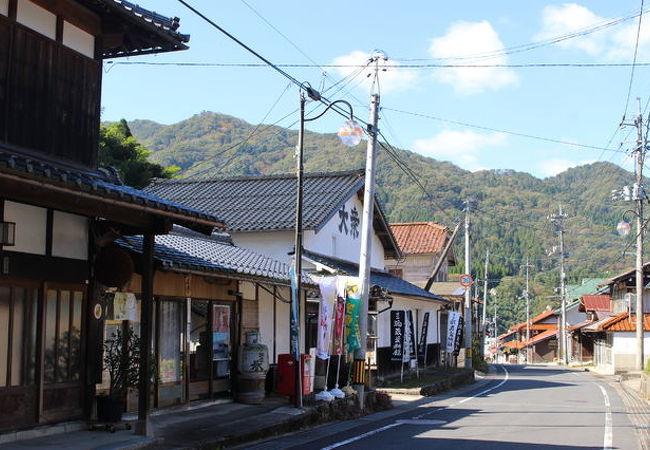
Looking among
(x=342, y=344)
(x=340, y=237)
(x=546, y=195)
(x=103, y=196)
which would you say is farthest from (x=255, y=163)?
(x=103, y=196)

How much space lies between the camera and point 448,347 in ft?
115

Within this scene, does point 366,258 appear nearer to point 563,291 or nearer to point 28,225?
point 28,225

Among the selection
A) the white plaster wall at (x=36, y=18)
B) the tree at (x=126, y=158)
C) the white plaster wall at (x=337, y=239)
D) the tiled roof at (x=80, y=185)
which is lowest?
the tiled roof at (x=80, y=185)

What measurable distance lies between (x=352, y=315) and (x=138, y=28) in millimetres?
9907

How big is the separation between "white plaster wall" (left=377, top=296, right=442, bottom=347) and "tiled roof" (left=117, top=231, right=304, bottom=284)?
350 inches

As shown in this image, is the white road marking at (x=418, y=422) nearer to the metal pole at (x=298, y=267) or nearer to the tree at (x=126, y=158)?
the metal pole at (x=298, y=267)

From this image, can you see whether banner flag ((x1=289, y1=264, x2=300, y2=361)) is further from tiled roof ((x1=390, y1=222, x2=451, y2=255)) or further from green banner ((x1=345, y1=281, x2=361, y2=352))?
tiled roof ((x1=390, y1=222, x2=451, y2=255))

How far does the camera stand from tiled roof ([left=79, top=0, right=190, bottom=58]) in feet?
40.8

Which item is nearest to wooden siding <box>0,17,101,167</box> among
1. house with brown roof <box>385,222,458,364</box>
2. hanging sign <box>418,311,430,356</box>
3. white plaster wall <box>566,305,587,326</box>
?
hanging sign <box>418,311,430,356</box>

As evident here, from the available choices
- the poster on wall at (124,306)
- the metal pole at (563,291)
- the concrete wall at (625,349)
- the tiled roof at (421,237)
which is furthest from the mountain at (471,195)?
the poster on wall at (124,306)

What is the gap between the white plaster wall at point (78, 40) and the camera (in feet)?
40.8

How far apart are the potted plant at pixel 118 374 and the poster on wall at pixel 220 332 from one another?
4.04 meters

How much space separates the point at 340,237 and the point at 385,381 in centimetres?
559

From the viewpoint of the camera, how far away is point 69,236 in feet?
40.0
